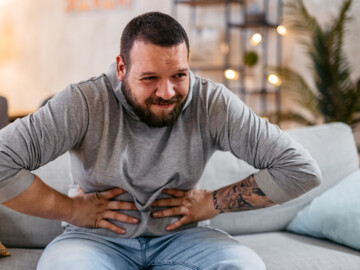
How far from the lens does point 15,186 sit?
4.28ft

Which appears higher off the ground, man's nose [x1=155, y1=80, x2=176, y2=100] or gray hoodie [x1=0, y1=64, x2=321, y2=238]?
man's nose [x1=155, y1=80, x2=176, y2=100]

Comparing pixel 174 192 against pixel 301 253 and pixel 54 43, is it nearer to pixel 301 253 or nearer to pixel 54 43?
pixel 301 253

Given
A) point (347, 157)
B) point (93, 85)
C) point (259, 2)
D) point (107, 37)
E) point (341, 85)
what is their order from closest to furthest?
1. point (93, 85)
2. point (347, 157)
3. point (341, 85)
4. point (259, 2)
5. point (107, 37)

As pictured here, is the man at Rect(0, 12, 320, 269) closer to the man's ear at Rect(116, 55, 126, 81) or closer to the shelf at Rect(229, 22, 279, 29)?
the man's ear at Rect(116, 55, 126, 81)

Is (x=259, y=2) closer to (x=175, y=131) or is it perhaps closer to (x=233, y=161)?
(x=233, y=161)

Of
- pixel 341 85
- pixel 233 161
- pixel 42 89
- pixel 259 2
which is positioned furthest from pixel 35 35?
pixel 233 161

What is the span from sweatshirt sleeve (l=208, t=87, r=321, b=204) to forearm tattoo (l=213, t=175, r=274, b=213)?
24 millimetres

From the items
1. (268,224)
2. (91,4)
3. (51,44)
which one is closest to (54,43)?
(51,44)

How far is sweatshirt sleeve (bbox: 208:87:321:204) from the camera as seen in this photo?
143 cm

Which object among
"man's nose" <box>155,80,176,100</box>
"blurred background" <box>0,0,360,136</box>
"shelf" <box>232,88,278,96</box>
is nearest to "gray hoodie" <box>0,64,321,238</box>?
→ "man's nose" <box>155,80,176,100</box>

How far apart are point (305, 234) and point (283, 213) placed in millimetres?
121

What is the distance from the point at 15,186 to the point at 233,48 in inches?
130

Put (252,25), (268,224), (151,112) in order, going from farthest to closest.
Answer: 1. (252,25)
2. (268,224)
3. (151,112)

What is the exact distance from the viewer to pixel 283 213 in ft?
6.31
